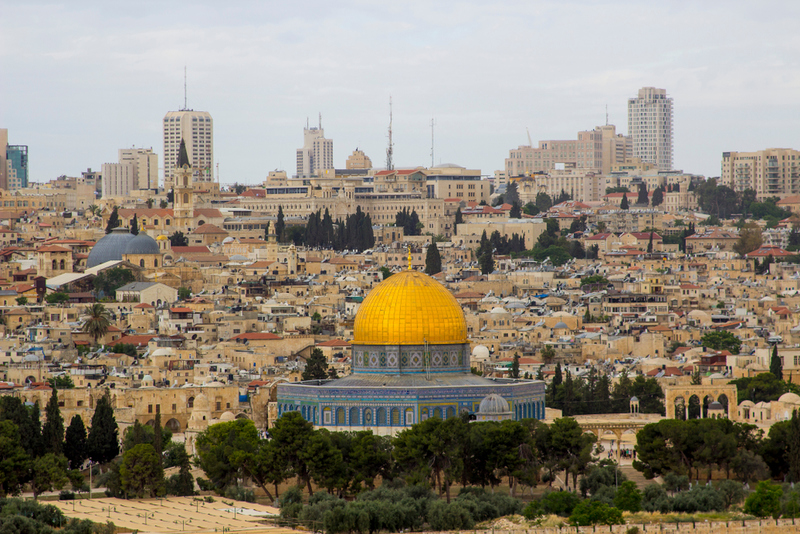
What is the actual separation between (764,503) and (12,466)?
59.3 feet

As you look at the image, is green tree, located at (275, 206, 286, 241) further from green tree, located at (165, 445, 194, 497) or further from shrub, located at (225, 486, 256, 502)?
shrub, located at (225, 486, 256, 502)

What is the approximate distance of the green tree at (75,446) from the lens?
49.2 m

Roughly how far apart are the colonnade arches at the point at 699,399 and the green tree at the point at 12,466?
2200cm

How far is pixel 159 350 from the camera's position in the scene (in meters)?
74.7

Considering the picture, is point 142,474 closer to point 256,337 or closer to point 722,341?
point 256,337

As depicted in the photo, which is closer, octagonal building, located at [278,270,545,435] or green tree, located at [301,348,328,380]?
octagonal building, located at [278,270,545,435]

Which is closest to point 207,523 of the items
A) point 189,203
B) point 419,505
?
point 419,505

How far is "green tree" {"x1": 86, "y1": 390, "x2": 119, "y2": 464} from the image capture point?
49656mm

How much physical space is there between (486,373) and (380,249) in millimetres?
52129

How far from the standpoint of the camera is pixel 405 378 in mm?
51219

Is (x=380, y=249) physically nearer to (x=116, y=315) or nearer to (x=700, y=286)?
(x=700, y=286)

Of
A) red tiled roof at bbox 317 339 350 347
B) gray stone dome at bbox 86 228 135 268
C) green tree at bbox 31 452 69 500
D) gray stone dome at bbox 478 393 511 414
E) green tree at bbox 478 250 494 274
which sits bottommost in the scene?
green tree at bbox 31 452 69 500

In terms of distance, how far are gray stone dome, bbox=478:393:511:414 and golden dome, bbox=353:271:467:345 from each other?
257 cm

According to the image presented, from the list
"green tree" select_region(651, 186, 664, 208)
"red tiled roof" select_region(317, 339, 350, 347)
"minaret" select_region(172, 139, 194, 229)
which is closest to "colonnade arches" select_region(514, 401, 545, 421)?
"red tiled roof" select_region(317, 339, 350, 347)
